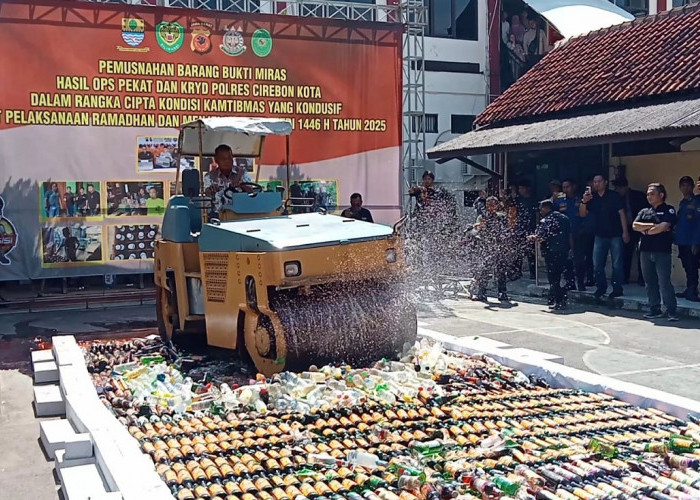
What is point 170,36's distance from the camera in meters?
14.2

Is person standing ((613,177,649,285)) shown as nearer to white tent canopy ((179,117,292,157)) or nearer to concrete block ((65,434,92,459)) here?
white tent canopy ((179,117,292,157))

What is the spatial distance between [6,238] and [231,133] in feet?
19.4

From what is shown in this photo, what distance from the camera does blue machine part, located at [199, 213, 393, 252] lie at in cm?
711

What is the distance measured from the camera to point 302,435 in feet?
18.8

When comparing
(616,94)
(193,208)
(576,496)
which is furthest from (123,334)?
(616,94)

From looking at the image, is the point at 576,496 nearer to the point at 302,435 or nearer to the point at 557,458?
the point at 557,458

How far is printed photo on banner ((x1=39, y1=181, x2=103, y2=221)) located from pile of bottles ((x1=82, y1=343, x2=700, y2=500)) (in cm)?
655

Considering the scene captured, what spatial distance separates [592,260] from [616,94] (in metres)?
3.05

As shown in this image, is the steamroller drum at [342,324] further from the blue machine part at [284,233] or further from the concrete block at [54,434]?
the concrete block at [54,434]

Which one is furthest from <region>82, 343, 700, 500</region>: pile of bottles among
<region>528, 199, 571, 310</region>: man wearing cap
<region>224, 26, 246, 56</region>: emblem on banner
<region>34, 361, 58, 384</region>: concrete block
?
<region>224, 26, 246, 56</region>: emblem on banner

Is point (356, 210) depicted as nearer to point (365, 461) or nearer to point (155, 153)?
point (155, 153)

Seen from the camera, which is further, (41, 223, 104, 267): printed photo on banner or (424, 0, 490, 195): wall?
(424, 0, 490, 195): wall

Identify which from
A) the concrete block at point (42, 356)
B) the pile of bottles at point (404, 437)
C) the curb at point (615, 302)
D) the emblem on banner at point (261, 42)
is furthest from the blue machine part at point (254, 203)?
the emblem on banner at point (261, 42)

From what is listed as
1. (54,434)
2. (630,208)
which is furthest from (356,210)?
(54,434)
